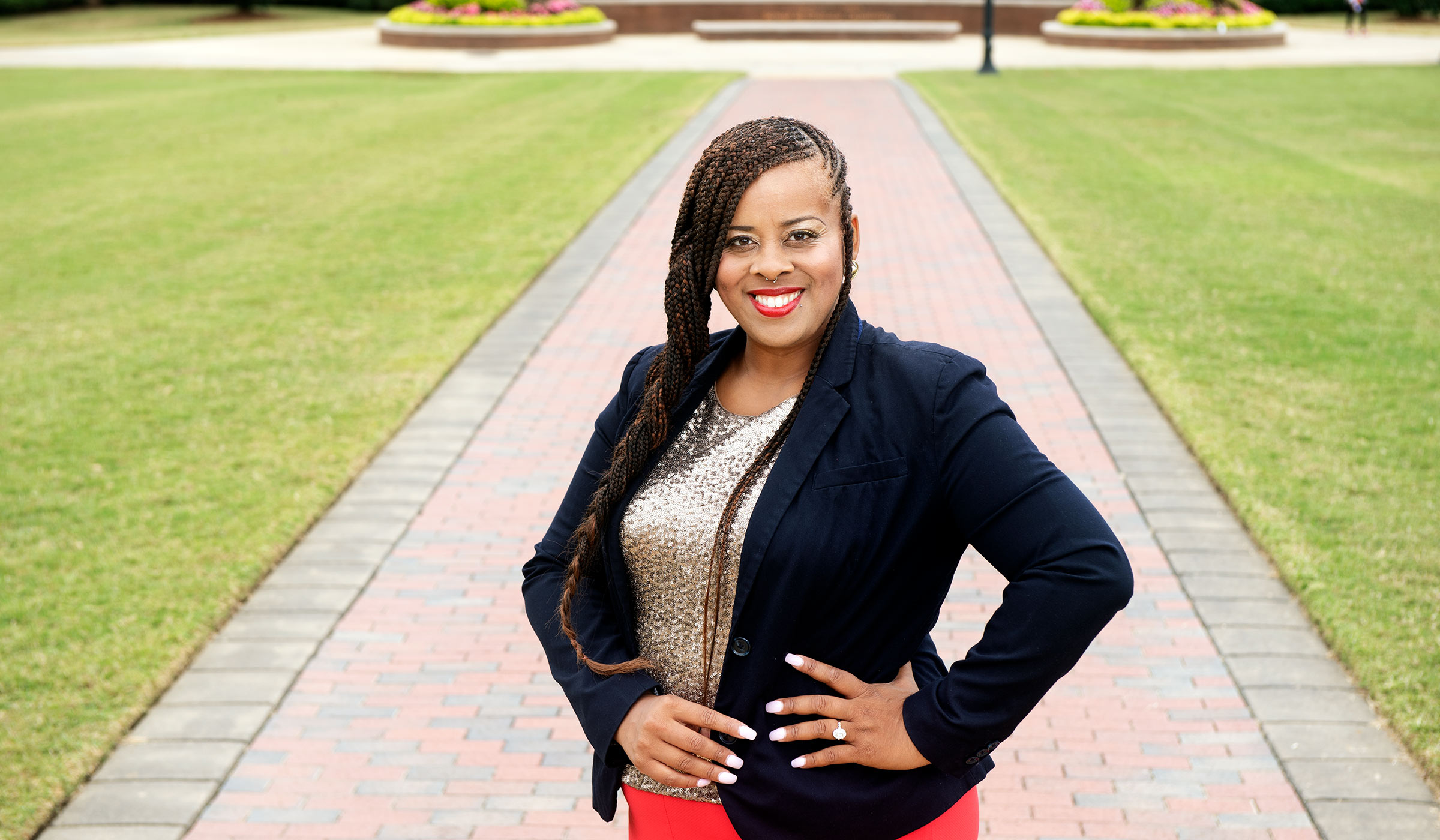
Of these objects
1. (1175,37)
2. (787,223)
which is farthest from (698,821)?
(1175,37)

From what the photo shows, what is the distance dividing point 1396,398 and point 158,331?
821 cm

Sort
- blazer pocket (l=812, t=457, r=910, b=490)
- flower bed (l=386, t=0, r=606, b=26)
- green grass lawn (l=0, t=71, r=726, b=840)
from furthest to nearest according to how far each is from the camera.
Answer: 1. flower bed (l=386, t=0, r=606, b=26)
2. green grass lawn (l=0, t=71, r=726, b=840)
3. blazer pocket (l=812, t=457, r=910, b=490)

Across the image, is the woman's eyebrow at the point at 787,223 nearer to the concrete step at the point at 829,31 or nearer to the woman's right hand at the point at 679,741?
the woman's right hand at the point at 679,741

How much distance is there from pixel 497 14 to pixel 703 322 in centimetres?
3342

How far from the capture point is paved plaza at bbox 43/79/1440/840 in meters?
3.97

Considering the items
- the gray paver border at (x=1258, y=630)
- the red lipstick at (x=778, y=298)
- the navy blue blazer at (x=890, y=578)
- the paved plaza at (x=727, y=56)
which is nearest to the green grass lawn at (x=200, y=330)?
the navy blue blazer at (x=890, y=578)

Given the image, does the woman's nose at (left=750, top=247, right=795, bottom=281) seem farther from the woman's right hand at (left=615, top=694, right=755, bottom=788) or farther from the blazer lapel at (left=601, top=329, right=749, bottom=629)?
the woman's right hand at (left=615, top=694, right=755, bottom=788)

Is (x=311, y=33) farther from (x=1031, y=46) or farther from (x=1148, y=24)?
(x=1148, y=24)

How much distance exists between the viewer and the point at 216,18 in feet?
141

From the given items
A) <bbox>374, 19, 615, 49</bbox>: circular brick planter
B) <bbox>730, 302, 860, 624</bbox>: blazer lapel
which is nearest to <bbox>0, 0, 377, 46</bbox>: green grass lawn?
<bbox>374, 19, 615, 49</bbox>: circular brick planter

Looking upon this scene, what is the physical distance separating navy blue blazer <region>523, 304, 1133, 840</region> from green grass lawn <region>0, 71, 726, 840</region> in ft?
9.81

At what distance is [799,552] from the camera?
1.92m

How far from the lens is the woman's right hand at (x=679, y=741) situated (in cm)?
197

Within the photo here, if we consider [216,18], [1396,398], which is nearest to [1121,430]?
[1396,398]
